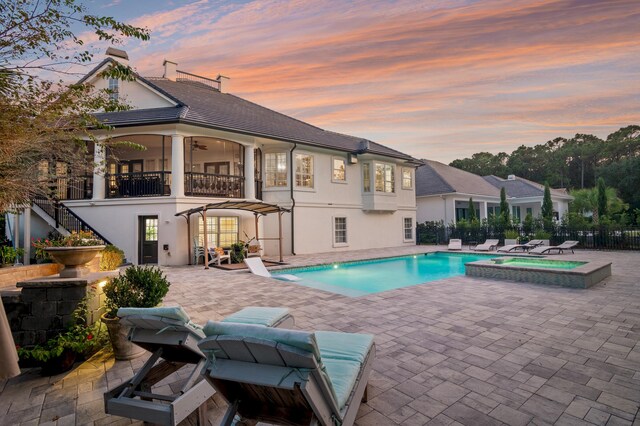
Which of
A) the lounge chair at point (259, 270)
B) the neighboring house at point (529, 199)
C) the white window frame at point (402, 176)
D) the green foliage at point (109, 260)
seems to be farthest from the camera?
the neighboring house at point (529, 199)

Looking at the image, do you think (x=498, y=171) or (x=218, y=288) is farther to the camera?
(x=498, y=171)

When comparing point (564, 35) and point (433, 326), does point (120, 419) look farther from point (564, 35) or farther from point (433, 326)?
point (564, 35)

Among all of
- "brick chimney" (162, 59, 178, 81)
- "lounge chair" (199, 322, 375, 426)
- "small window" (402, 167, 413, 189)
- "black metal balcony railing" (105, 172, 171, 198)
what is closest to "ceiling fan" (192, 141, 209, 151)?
"black metal balcony railing" (105, 172, 171, 198)

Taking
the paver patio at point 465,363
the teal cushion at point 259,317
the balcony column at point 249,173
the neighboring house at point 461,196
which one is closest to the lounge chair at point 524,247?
the neighboring house at point 461,196

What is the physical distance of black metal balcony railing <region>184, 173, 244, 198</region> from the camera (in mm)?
14292

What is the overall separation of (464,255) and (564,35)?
1069 centimetres

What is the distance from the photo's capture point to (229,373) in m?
1.91

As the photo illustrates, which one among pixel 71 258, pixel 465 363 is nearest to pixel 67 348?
pixel 71 258

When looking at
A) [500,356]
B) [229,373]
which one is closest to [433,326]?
[500,356]

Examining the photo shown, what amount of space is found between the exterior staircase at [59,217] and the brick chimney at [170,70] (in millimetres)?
10912

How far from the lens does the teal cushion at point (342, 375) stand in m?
2.30

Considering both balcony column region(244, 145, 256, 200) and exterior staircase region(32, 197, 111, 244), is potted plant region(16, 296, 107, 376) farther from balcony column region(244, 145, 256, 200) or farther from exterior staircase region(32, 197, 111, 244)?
balcony column region(244, 145, 256, 200)

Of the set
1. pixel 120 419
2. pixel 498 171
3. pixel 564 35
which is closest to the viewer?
pixel 120 419

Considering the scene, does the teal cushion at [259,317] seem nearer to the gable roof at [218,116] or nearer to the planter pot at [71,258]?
the planter pot at [71,258]
